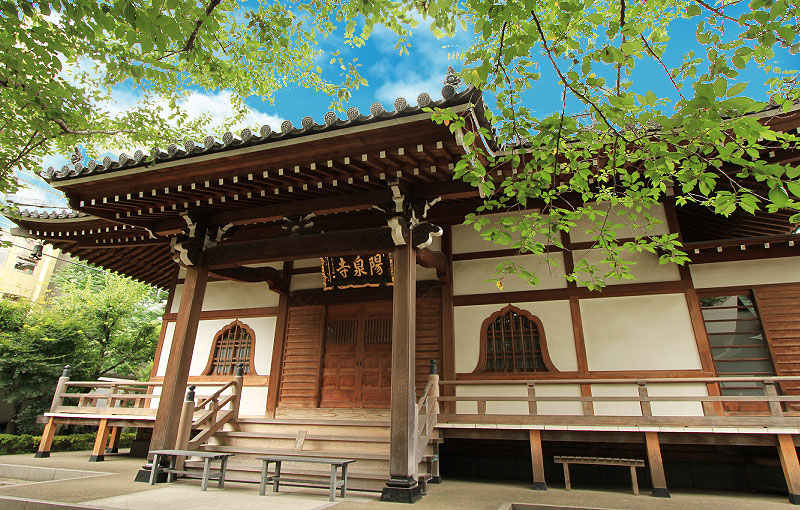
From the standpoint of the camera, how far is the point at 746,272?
Result: 6.78 meters

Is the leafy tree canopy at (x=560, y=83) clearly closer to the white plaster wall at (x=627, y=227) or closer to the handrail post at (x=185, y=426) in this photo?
the white plaster wall at (x=627, y=227)

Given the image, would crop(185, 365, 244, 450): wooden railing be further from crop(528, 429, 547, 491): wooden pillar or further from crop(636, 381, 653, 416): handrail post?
crop(636, 381, 653, 416): handrail post

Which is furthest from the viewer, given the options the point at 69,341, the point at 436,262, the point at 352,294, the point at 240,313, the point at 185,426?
the point at 69,341

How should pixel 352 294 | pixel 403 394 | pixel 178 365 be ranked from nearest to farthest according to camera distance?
pixel 403 394, pixel 178 365, pixel 352 294

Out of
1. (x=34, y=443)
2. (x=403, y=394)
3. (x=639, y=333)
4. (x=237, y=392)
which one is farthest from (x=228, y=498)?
(x=34, y=443)

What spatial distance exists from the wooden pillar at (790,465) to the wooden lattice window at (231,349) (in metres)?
8.40

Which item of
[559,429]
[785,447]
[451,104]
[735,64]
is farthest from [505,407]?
[735,64]

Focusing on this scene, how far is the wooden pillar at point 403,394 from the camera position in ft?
15.8

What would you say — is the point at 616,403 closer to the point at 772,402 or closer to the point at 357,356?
the point at 772,402

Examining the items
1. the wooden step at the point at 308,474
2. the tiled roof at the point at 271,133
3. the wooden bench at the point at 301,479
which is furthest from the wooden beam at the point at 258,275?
the wooden bench at the point at 301,479

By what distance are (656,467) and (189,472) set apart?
6.04 meters

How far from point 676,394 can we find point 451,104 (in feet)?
17.7

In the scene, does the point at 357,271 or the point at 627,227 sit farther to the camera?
the point at 357,271

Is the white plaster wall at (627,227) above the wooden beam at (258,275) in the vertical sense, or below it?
above
